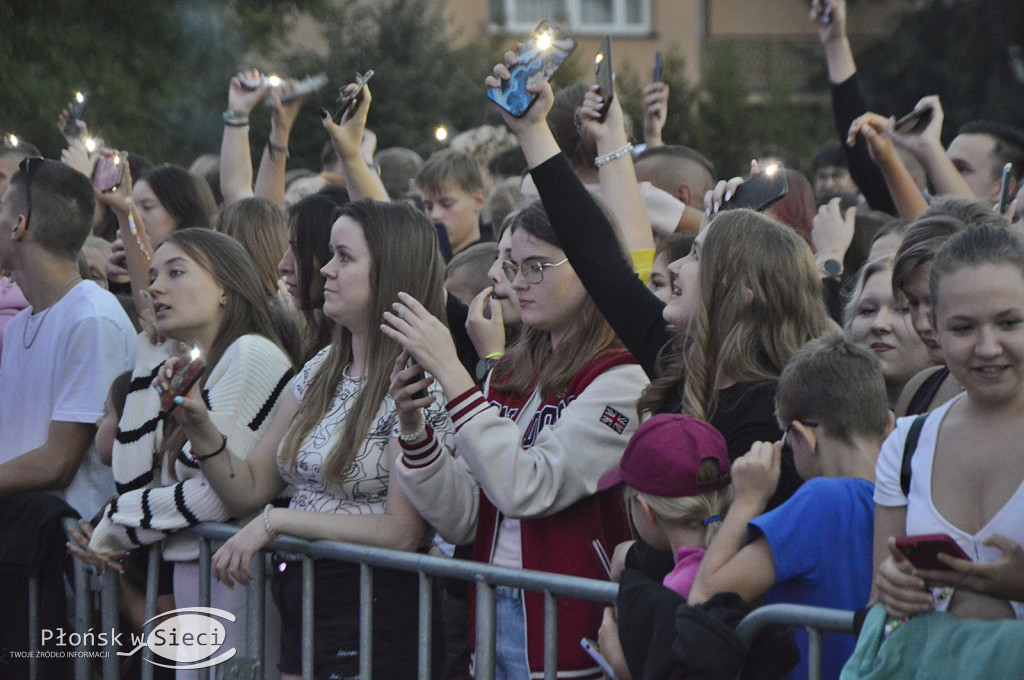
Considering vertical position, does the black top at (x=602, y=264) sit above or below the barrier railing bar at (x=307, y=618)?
above

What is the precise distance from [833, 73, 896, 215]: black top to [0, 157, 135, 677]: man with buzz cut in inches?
122

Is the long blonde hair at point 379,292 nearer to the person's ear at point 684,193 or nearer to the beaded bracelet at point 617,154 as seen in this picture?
the beaded bracelet at point 617,154

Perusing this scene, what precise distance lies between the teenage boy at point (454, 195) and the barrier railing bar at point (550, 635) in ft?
11.3

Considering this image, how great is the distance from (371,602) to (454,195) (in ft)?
10.5

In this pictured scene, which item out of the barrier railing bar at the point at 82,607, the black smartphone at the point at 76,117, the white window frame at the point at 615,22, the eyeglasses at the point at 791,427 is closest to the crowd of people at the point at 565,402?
the eyeglasses at the point at 791,427

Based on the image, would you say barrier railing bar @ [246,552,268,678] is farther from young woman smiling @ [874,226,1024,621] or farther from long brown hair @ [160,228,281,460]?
young woman smiling @ [874,226,1024,621]

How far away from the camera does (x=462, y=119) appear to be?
20.6 m

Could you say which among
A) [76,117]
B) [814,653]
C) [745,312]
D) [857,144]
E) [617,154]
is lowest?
[814,653]

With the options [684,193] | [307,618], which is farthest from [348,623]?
[684,193]

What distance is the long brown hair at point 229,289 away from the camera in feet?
15.3

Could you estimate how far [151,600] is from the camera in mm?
4480

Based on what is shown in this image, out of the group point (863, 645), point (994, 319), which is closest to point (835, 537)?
point (863, 645)

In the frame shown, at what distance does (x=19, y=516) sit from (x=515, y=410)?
87.3 inches

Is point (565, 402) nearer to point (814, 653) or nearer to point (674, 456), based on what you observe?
point (674, 456)
